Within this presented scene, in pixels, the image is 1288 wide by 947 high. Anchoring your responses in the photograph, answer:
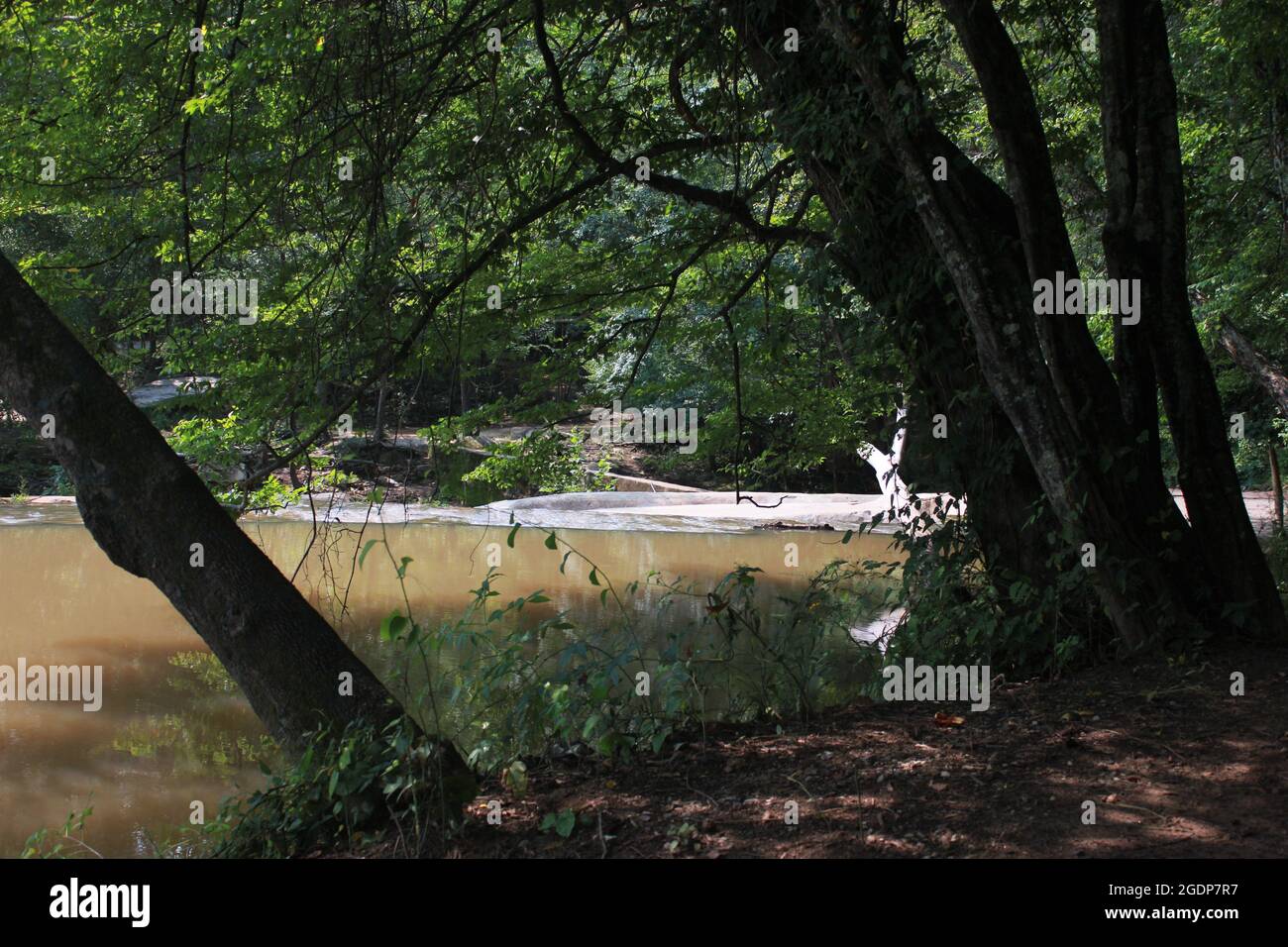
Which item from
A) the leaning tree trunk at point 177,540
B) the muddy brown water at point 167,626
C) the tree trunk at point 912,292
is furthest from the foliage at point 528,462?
the leaning tree trunk at point 177,540

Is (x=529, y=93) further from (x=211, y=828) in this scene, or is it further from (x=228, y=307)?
(x=211, y=828)

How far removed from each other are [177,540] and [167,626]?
751cm

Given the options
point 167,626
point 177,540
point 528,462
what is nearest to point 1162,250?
point 528,462

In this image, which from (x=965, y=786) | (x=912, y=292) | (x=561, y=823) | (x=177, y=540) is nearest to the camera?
(x=561, y=823)

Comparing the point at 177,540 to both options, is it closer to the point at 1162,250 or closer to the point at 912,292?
the point at 912,292

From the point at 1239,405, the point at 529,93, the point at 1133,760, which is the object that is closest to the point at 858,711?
the point at 1133,760

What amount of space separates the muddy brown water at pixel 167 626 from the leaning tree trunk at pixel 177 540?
0.83 ft

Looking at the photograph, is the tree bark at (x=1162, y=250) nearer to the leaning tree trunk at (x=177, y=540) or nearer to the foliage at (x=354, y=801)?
the foliage at (x=354, y=801)

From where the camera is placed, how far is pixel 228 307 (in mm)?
6969

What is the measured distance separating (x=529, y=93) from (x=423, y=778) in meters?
4.76

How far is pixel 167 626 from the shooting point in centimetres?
1077

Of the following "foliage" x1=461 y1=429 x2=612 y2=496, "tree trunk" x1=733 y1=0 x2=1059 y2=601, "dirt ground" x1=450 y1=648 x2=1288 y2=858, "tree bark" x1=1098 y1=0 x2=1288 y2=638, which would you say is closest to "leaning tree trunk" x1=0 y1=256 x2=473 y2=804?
"dirt ground" x1=450 y1=648 x2=1288 y2=858

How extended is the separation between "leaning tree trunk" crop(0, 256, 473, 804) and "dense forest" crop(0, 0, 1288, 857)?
0.05 feet

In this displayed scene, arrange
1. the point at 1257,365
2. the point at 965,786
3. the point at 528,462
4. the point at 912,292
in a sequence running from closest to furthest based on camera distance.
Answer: the point at 965,786 → the point at 912,292 → the point at 528,462 → the point at 1257,365
